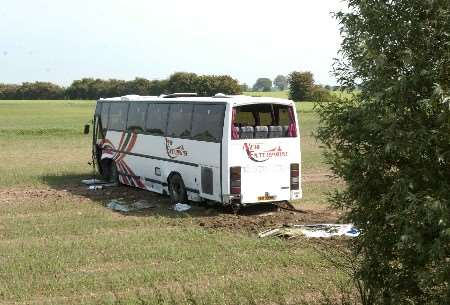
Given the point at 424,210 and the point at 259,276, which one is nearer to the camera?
the point at 424,210

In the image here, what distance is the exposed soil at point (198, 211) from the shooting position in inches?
508

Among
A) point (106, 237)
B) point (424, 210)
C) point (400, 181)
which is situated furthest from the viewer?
point (106, 237)

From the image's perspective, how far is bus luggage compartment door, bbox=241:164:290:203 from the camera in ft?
45.2

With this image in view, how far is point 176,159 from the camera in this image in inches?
603

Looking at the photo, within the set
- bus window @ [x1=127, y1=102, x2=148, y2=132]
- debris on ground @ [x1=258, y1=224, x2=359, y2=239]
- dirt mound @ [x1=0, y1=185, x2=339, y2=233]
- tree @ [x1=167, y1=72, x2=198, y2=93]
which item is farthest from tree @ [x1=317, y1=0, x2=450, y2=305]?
tree @ [x1=167, y1=72, x2=198, y2=93]

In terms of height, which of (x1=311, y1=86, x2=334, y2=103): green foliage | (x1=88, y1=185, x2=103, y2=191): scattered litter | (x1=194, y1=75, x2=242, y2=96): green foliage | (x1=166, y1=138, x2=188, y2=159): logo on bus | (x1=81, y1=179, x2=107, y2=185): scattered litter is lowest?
(x1=88, y1=185, x2=103, y2=191): scattered litter

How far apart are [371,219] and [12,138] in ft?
126

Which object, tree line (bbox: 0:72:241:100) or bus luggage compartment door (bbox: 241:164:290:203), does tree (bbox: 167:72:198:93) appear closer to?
tree line (bbox: 0:72:241:100)

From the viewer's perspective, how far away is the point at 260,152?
13945mm

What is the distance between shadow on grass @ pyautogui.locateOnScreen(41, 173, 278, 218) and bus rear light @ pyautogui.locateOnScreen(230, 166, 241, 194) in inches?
32.2

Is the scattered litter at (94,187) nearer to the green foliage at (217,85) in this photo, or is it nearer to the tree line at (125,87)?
the tree line at (125,87)

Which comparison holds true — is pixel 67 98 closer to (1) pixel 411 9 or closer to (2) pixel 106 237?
(2) pixel 106 237

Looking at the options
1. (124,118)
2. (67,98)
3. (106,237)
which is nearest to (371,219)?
(106,237)

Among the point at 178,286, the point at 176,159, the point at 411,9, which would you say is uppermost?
the point at 411,9
